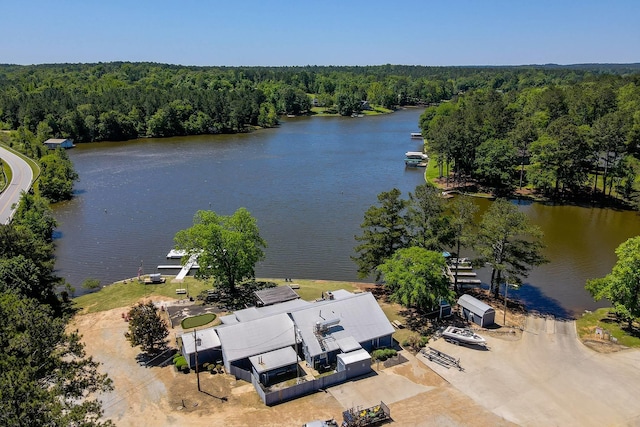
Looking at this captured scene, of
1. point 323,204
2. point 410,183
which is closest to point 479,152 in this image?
point 410,183

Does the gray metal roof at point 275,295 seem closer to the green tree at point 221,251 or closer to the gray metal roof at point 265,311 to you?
the gray metal roof at point 265,311

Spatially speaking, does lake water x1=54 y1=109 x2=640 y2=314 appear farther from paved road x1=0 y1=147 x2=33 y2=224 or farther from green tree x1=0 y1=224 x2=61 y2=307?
green tree x1=0 y1=224 x2=61 y2=307

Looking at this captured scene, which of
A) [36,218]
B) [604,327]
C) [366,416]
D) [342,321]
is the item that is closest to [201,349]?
[342,321]

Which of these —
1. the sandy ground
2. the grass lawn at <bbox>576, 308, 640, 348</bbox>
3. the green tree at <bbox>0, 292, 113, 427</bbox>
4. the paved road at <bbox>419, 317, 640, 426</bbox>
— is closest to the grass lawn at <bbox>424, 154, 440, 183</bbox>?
the grass lawn at <bbox>576, 308, 640, 348</bbox>

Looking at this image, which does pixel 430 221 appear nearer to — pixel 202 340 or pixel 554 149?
pixel 202 340

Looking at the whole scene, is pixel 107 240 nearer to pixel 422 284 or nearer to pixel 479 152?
pixel 422 284
